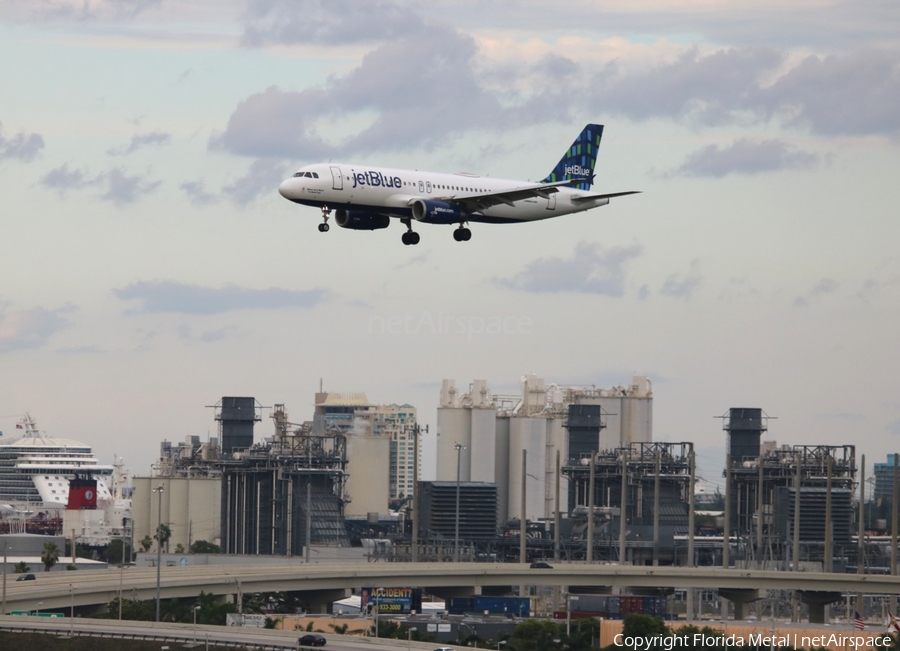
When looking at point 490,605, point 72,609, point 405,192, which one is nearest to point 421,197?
point 405,192

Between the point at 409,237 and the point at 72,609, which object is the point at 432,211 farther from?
the point at 72,609

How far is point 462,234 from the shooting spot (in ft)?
310

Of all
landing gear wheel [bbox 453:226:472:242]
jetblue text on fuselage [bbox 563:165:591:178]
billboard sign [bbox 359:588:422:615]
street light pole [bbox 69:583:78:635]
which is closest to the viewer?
street light pole [bbox 69:583:78:635]

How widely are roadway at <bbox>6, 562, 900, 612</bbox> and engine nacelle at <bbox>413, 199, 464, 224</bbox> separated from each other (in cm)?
3957

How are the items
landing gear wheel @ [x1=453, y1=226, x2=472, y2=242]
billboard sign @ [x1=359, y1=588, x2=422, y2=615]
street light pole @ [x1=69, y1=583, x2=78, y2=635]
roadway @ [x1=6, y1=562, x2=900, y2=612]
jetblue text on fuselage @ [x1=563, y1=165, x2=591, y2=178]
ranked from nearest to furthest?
street light pole @ [x1=69, y1=583, x2=78, y2=635]
landing gear wheel @ [x1=453, y1=226, x2=472, y2=242]
jetblue text on fuselage @ [x1=563, y1=165, x2=591, y2=178]
roadway @ [x1=6, y1=562, x2=900, y2=612]
billboard sign @ [x1=359, y1=588, x2=422, y2=615]

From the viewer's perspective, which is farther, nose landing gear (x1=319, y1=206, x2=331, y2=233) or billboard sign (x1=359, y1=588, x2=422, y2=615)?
billboard sign (x1=359, y1=588, x2=422, y2=615)

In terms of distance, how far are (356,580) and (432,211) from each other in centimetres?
6245

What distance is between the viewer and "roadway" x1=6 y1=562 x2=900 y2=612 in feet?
392

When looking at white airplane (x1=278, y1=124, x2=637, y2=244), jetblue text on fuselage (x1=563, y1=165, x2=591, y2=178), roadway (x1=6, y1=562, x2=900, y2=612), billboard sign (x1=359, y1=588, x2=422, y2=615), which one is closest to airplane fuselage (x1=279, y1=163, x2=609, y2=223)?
white airplane (x1=278, y1=124, x2=637, y2=244)

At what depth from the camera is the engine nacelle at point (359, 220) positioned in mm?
88625

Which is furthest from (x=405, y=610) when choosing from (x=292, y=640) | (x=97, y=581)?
(x=292, y=640)

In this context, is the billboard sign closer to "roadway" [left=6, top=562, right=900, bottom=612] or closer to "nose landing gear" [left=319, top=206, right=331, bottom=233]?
"roadway" [left=6, top=562, right=900, bottom=612]

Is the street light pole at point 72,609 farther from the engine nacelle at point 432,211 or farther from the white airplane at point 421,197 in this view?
the engine nacelle at point 432,211

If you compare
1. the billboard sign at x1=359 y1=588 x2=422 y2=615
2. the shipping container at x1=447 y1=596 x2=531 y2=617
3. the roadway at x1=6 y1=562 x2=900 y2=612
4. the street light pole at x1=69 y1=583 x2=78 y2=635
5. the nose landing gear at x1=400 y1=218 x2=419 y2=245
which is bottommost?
the shipping container at x1=447 y1=596 x2=531 y2=617
